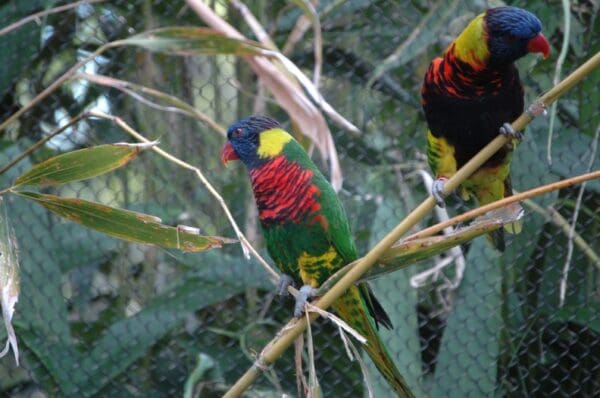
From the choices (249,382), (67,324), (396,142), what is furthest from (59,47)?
(249,382)

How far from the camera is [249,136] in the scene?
3.94ft

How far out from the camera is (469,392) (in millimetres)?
1811

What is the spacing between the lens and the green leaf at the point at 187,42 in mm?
672

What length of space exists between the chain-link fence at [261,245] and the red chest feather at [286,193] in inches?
25.3

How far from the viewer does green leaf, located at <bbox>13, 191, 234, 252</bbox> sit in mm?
745

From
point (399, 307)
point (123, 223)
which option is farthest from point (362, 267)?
point (399, 307)

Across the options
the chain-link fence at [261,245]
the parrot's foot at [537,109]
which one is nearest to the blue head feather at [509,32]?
the parrot's foot at [537,109]

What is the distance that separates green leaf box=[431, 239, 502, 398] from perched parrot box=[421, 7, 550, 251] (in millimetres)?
632

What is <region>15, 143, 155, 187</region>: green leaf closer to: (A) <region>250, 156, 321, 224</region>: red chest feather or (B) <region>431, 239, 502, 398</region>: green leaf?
(A) <region>250, 156, 321, 224</region>: red chest feather

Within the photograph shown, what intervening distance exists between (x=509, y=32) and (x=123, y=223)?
578mm

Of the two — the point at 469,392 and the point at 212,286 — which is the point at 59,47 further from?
the point at 469,392

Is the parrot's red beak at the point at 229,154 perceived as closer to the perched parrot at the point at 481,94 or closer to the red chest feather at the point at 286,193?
the red chest feather at the point at 286,193

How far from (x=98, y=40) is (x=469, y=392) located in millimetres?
1341

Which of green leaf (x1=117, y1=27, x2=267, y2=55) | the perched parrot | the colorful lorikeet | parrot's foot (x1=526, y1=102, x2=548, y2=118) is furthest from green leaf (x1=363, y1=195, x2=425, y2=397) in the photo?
green leaf (x1=117, y1=27, x2=267, y2=55)
